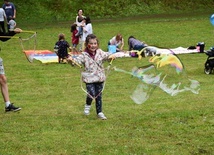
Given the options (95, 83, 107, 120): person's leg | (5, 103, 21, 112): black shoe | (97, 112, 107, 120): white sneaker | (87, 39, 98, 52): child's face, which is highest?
(87, 39, 98, 52): child's face

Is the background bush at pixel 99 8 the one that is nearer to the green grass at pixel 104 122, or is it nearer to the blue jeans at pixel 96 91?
the green grass at pixel 104 122

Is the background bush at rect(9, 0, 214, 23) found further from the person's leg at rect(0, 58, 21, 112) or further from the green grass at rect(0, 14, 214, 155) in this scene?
the person's leg at rect(0, 58, 21, 112)

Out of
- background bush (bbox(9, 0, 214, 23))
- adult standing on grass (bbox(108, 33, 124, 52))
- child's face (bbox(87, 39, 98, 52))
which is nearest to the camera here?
child's face (bbox(87, 39, 98, 52))

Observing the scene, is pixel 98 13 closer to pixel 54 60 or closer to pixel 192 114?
pixel 54 60

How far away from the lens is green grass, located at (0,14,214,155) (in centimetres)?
680

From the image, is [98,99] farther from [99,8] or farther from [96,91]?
[99,8]

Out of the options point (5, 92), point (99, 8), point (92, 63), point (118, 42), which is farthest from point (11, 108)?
point (99, 8)

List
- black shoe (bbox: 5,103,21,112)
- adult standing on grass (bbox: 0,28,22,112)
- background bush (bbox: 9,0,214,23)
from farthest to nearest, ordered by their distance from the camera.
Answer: background bush (bbox: 9,0,214,23), black shoe (bbox: 5,103,21,112), adult standing on grass (bbox: 0,28,22,112)

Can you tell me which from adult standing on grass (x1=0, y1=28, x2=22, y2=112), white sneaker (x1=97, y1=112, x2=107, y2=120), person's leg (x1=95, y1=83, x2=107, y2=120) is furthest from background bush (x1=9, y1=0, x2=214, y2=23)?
white sneaker (x1=97, y1=112, x2=107, y2=120)

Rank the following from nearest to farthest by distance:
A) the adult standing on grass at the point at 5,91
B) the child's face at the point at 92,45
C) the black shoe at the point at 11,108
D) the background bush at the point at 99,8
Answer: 1. the child's face at the point at 92,45
2. the adult standing on grass at the point at 5,91
3. the black shoe at the point at 11,108
4. the background bush at the point at 99,8

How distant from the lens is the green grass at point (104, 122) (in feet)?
22.3

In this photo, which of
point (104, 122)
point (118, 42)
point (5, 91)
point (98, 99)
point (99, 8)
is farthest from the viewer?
point (99, 8)

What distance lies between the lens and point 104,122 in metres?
8.19

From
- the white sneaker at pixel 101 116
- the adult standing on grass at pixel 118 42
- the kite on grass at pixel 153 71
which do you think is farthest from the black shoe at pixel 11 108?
the adult standing on grass at pixel 118 42
